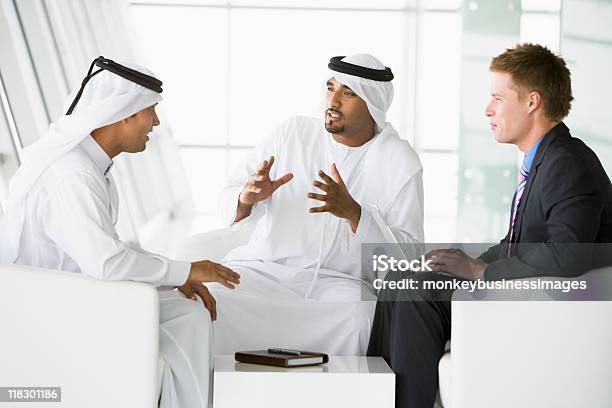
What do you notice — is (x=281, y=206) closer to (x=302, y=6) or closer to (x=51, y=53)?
(x=51, y=53)

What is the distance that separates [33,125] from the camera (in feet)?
18.7

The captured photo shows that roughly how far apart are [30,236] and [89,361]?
1.51 feet

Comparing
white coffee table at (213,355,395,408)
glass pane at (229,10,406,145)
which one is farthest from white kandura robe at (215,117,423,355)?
glass pane at (229,10,406,145)

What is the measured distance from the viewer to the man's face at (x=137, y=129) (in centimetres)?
302

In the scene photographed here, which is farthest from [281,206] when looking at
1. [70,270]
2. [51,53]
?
[51,53]

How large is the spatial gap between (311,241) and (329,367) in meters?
1.00

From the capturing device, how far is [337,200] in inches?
135

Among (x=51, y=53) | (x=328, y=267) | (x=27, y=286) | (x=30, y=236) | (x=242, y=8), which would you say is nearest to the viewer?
(x=27, y=286)

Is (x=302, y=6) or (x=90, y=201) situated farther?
(x=302, y=6)

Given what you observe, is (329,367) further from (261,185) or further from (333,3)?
(333,3)

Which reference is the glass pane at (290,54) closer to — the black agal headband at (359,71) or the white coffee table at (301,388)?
the black agal headband at (359,71)

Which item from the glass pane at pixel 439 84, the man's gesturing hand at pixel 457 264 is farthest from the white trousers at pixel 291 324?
the glass pane at pixel 439 84

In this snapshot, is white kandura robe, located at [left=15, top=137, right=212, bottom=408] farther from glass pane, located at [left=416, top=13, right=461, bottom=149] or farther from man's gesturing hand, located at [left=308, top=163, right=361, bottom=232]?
glass pane, located at [left=416, top=13, right=461, bottom=149]

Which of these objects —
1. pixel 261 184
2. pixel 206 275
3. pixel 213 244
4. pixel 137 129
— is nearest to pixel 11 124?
pixel 213 244
